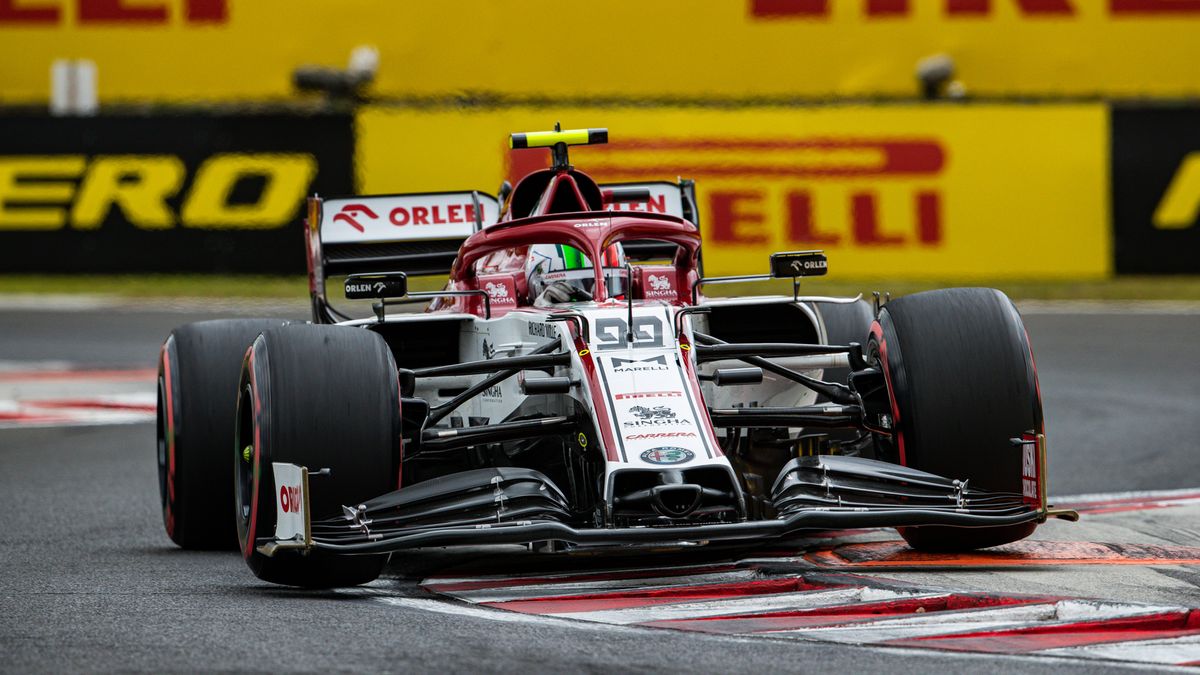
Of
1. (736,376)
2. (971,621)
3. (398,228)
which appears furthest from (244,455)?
(398,228)

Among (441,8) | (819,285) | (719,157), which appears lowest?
(819,285)

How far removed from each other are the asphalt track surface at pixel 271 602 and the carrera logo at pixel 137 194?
7.28 meters

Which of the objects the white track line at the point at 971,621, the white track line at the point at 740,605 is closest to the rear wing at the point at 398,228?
the white track line at the point at 740,605

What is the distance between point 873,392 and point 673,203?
10.1ft

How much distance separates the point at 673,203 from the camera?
9.95 m

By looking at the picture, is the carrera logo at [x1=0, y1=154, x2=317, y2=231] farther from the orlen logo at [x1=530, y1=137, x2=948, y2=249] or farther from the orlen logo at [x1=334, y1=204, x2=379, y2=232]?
the orlen logo at [x1=334, y1=204, x2=379, y2=232]

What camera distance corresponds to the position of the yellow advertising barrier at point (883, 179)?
18750 millimetres

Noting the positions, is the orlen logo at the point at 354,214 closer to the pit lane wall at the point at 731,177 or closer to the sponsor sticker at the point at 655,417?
the sponsor sticker at the point at 655,417

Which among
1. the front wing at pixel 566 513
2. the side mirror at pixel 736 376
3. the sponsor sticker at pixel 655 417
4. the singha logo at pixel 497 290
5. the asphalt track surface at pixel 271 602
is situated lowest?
the asphalt track surface at pixel 271 602

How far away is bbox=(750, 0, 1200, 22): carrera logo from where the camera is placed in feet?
75.6

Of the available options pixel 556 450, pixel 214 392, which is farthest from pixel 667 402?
pixel 214 392

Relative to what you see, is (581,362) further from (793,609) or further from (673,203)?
(673,203)

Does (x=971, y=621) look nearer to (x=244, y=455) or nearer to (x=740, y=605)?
(x=740, y=605)

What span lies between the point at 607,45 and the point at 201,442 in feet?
52.4
